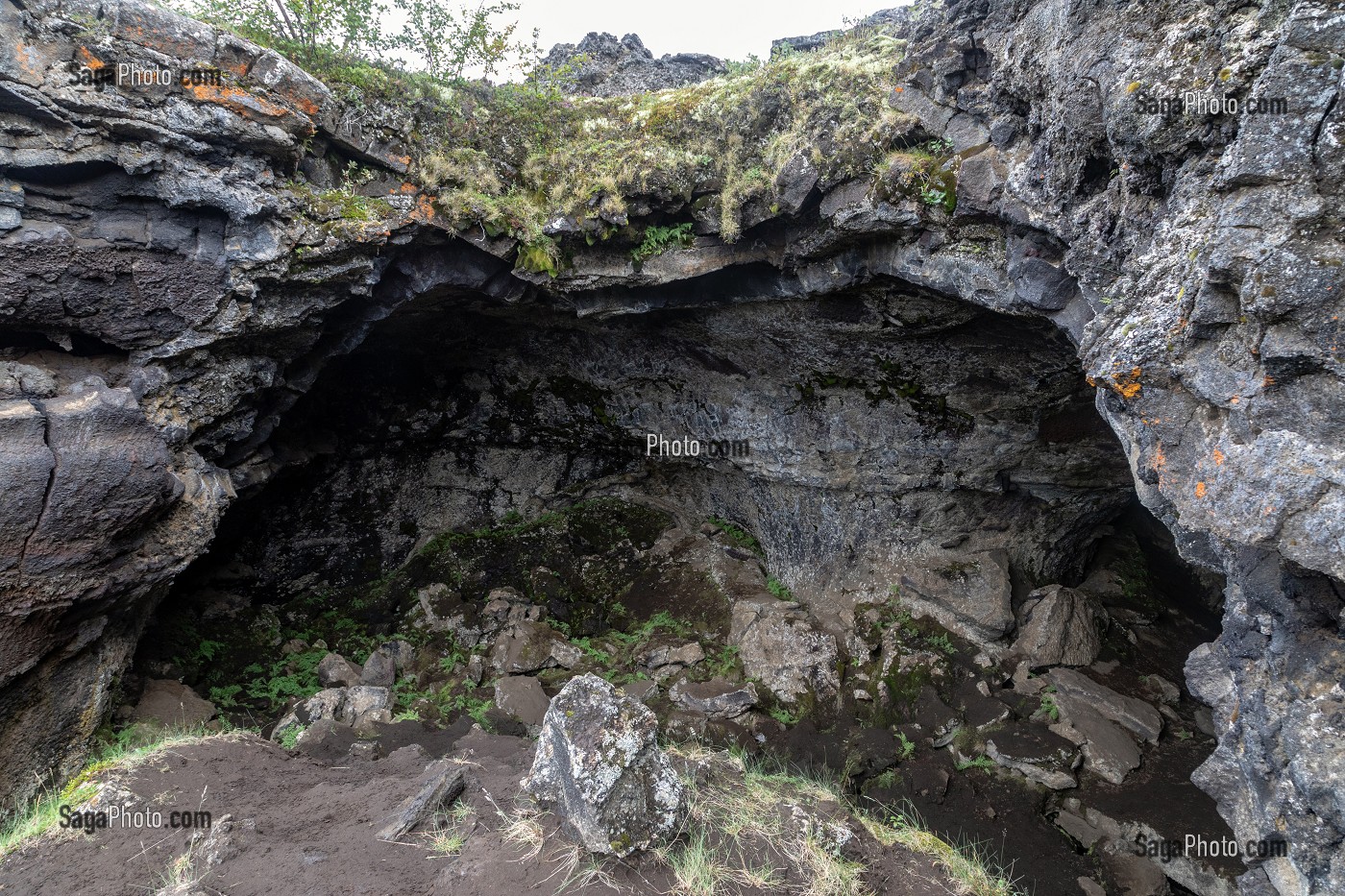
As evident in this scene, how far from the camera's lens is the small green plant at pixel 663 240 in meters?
8.59

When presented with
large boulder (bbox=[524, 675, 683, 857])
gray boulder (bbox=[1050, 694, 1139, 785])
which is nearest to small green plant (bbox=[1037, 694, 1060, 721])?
gray boulder (bbox=[1050, 694, 1139, 785])

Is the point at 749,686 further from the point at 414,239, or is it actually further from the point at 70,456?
the point at 70,456

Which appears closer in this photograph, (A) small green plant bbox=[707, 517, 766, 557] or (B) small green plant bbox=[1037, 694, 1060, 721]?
(B) small green plant bbox=[1037, 694, 1060, 721]

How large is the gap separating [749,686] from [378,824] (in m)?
6.55

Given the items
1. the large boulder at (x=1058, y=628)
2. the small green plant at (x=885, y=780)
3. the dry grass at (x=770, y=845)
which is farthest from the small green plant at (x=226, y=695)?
the large boulder at (x=1058, y=628)

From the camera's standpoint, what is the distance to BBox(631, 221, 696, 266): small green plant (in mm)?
8594

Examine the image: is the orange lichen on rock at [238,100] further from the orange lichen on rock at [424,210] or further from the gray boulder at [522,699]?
the gray boulder at [522,699]

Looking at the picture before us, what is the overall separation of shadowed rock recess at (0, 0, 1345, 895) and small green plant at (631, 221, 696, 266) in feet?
0.50

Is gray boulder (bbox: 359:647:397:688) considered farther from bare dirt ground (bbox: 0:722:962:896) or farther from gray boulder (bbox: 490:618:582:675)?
bare dirt ground (bbox: 0:722:962:896)

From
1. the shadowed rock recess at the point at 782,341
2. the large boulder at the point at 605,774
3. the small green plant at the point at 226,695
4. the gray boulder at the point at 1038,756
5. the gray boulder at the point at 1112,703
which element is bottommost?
the small green plant at the point at 226,695

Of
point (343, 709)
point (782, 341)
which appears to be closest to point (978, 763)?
point (782, 341)

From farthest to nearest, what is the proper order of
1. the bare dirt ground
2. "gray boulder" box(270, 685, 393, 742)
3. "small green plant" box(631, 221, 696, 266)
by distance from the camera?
1. "gray boulder" box(270, 685, 393, 742)
2. "small green plant" box(631, 221, 696, 266)
3. the bare dirt ground

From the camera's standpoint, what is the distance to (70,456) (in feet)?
21.4

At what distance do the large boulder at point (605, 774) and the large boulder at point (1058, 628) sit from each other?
7.89m
